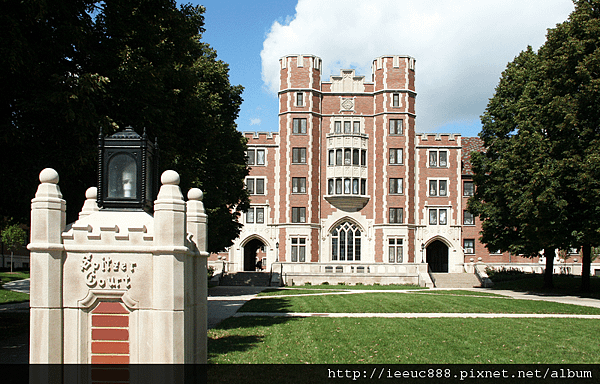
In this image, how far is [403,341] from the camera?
12789mm

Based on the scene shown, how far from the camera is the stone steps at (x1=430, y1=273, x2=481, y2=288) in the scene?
130 ft

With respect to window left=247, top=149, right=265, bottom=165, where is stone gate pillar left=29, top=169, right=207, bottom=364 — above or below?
below

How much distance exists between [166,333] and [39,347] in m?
1.68

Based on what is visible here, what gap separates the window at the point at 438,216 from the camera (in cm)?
4747

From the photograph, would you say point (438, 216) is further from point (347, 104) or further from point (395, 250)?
point (347, 104)

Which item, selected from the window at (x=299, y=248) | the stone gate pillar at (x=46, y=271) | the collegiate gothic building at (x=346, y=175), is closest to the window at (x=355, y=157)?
the collegiate gothic building at (x=346, y=175)

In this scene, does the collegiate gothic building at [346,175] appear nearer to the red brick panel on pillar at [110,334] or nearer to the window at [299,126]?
the window at [299,126]

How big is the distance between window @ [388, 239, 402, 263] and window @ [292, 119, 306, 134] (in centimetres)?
1184

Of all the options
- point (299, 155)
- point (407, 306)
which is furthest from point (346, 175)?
point (407, 306)

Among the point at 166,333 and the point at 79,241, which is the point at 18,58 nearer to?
the point at 79,241

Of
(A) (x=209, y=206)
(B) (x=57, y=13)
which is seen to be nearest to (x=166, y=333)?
(B) (x=57, y=13)

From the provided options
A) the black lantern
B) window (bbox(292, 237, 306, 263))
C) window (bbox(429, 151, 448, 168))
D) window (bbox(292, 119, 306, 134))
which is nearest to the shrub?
window (bbox(429, 151, 448, 168))

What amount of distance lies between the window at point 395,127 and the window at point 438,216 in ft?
25.5

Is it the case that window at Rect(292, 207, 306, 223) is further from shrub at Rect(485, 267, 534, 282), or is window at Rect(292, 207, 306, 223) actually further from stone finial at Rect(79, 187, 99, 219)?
stone finial at Rect(79, 187, 99, 219)
